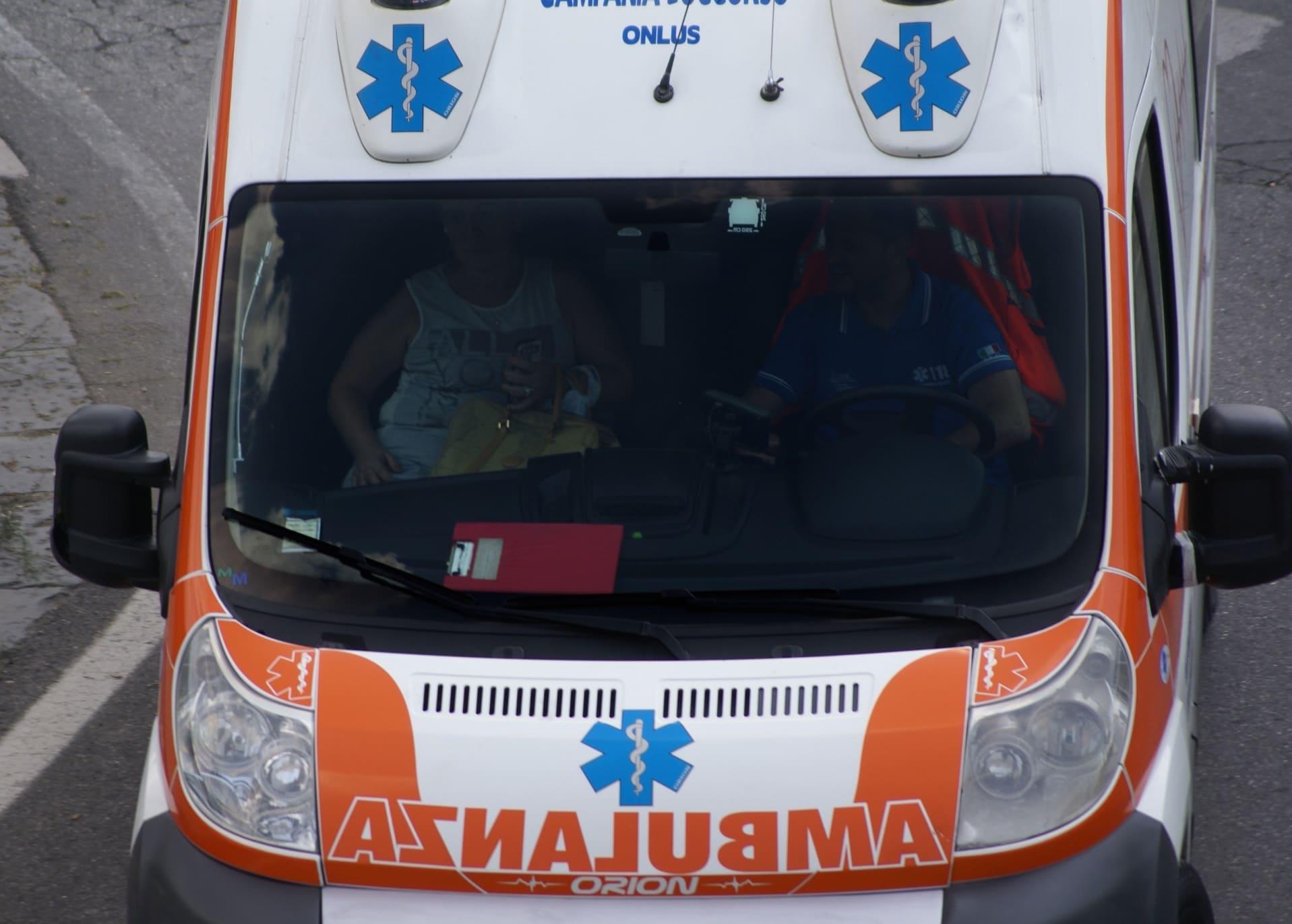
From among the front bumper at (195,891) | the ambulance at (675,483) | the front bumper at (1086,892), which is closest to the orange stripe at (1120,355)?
the ambulance at (675,483)

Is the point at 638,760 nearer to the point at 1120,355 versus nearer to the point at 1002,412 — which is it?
the point at 1002,412

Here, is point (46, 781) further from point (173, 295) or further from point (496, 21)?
point (173, 295)

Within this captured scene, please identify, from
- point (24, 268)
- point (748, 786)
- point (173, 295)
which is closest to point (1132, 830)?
point (748, 786)

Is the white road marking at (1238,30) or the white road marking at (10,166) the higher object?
the white road marking at (1238,30)

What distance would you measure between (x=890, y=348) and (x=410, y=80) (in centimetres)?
117

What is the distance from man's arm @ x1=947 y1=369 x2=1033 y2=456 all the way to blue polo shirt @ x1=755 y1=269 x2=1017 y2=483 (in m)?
0.03

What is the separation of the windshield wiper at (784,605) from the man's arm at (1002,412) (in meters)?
0.41

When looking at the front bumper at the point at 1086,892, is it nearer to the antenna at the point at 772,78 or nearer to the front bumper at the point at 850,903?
the front bumper at the point at 850,903

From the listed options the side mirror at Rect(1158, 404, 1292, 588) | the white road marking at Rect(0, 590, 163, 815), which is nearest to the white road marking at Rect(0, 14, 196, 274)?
the white road marking at Rect(0, 590, 163, 815)

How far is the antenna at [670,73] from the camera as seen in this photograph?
3.44 metres

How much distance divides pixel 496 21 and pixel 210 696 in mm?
1519

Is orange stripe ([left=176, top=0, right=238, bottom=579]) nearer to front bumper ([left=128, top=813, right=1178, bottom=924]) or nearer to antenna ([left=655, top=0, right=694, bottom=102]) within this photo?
front bumper ([left=128, top=813, right=1178, bottom=924])

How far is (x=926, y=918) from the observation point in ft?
9.57

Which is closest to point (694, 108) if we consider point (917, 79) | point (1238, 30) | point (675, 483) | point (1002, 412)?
point (917, 79)
